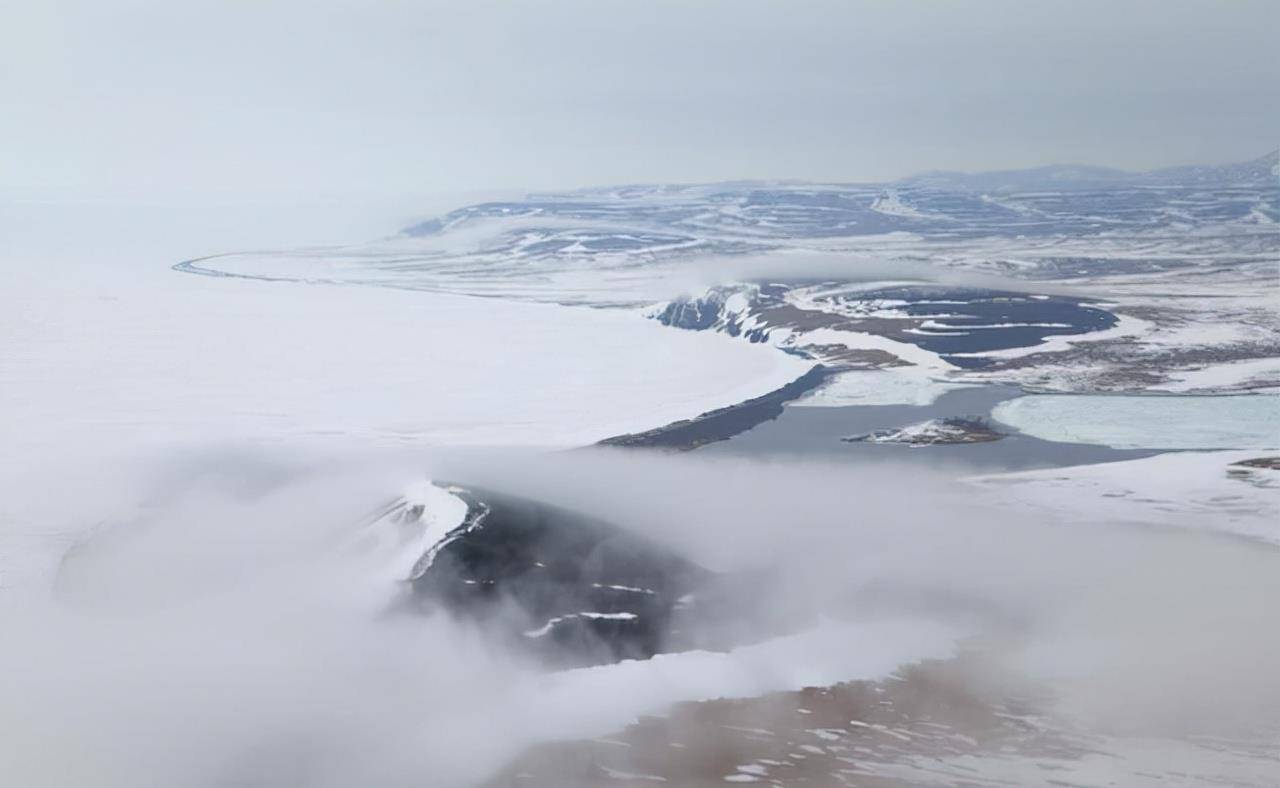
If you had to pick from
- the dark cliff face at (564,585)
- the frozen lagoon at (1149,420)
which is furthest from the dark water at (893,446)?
the dark cliff face at (564,585)

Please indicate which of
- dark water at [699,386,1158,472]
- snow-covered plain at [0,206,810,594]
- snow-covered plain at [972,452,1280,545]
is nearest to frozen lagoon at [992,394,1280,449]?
dark water at [699,386,1158,472]

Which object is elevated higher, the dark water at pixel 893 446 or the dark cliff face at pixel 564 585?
the dark water at pixel 893 446

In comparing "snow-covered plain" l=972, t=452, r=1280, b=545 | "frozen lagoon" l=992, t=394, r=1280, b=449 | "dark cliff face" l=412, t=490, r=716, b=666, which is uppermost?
"frozen lagoon" l=992, t=394, r=1280, b=449

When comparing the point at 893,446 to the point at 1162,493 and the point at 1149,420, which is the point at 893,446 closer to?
the point at 1162,493

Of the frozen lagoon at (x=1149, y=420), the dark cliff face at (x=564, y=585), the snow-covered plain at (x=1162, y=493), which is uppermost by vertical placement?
the frozen lagoon at (x=1149, y=420)

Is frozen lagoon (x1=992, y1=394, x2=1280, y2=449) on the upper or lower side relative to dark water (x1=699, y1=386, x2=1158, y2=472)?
upper

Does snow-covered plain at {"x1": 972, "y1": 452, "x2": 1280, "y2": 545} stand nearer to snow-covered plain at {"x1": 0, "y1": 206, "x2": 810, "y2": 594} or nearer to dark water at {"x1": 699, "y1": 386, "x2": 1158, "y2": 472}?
dark water at {"x1": 699, "y1": 386, "x2": 1158, "y2": 472}

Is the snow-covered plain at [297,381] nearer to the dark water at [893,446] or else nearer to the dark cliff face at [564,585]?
the dark water at [893,446]
